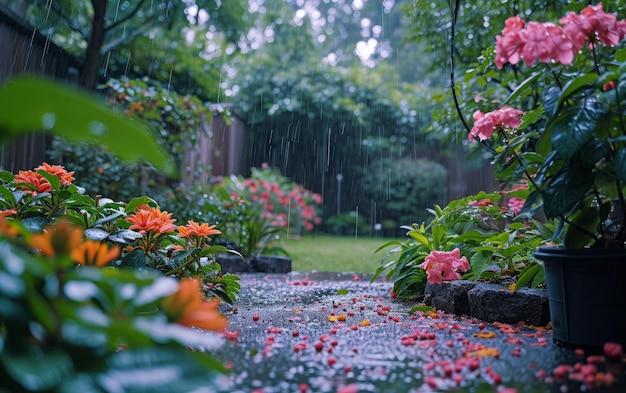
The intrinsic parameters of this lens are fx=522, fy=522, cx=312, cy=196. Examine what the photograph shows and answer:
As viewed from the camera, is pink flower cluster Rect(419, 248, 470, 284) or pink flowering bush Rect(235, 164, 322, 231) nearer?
pink flower cluster Rect(419, 248, 470, 284)

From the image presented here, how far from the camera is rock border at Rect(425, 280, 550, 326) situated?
1.93 meters

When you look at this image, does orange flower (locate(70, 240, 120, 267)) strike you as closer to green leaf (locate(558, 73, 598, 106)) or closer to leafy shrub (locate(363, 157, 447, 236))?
green leaf (locate(558, 73, 598, 106))

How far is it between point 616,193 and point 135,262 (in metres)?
1.52

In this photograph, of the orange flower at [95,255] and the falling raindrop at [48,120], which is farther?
the orange flower at [95,255]

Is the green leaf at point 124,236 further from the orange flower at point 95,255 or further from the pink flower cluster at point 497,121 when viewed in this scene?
the pink flower cluster at point 497,121

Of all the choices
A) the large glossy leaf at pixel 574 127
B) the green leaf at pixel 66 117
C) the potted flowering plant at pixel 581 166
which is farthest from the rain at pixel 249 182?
the large glossy leaf at pixel 574 127

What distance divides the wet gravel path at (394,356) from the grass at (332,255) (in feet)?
8.06

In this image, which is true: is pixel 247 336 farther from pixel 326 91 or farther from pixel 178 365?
pixel 326 91

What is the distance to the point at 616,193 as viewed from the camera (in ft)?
4.80

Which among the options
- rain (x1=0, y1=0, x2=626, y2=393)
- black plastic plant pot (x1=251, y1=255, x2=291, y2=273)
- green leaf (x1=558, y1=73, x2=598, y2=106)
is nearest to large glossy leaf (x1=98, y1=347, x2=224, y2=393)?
rain (x1=0, y1=0, x2=626, y2=393)

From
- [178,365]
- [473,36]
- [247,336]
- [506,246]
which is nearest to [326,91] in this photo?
[473,36]

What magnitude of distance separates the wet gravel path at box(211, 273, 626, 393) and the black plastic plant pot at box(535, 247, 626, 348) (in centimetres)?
8

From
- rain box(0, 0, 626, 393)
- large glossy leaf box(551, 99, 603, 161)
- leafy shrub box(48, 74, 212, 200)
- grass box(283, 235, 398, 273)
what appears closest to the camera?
rain box(0, 0, 626, 393)

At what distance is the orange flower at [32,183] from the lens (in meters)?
1.90
